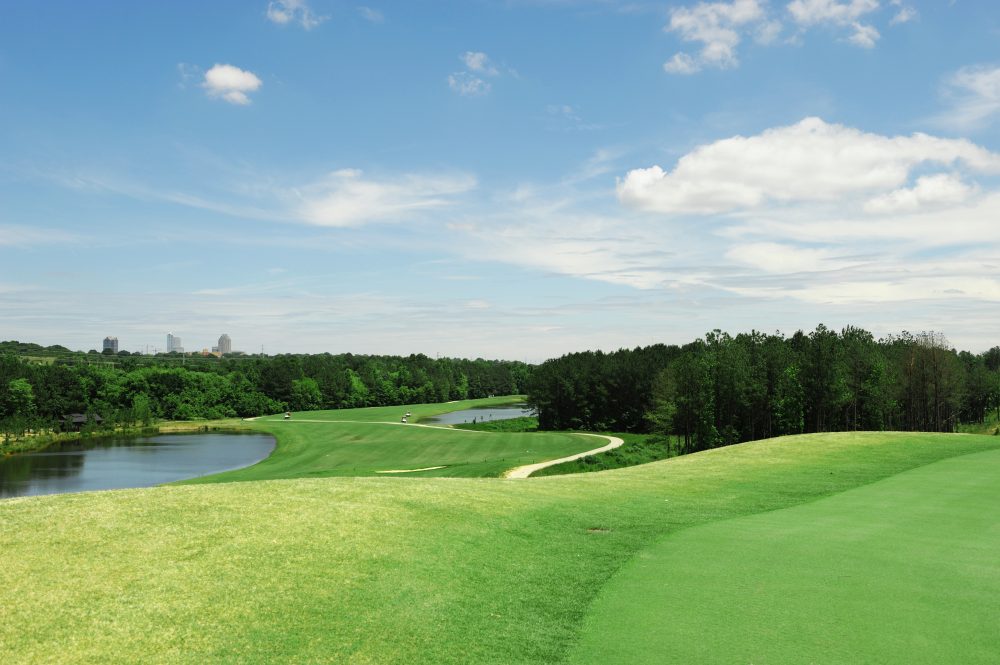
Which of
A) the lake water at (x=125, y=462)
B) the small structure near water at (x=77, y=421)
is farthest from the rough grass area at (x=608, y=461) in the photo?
the small structure near water at (x=77, y=421)

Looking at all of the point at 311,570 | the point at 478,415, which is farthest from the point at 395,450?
the point at 478,415

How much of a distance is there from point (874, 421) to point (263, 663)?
70.0 m

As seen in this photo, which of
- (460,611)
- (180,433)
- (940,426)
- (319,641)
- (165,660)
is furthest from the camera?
(180,433)

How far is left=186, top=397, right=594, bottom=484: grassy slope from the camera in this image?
49281 mm

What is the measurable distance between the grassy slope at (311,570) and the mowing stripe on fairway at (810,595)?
87cm

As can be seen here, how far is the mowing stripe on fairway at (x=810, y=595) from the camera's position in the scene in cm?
846

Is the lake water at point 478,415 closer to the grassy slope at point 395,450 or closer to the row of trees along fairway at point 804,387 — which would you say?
the grassy slope at point 395,450

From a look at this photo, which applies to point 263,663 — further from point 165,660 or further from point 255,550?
point 255,550

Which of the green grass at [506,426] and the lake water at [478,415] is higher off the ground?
the green grass at [506,426]

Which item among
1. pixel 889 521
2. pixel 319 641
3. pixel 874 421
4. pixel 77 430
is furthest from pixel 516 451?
pixel 77 430

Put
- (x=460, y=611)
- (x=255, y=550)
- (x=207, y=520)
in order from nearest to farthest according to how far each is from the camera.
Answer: (x=460, y=611) < (x=255, y=550) < (x=207, y=520)

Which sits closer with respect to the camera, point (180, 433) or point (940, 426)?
point (940, 426)

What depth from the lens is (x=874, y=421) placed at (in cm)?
6419

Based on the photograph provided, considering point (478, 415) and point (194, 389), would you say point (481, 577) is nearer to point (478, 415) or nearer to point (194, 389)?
point (194, 389)
